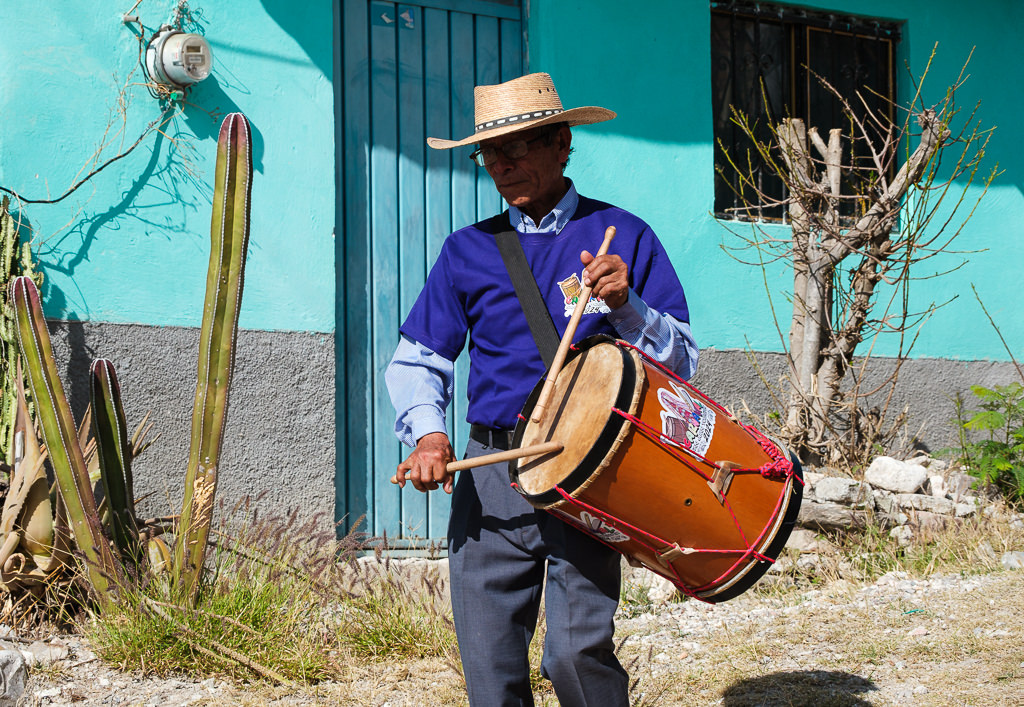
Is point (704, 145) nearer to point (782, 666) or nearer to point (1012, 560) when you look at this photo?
point (1012, 560)

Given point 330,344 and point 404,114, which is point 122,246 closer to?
point 330,344

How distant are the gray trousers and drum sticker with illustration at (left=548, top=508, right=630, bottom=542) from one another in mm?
99

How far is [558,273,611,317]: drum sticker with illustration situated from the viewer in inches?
104

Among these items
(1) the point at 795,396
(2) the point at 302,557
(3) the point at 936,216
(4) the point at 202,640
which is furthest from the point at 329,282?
(3) the point at 936,216

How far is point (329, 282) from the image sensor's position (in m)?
5.29

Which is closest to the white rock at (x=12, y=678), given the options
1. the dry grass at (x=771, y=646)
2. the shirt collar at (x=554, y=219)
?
A: the dry grass at (x=771, y=646)

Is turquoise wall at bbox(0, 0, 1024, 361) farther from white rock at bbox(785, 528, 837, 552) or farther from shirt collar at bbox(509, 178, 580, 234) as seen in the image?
shirt collar at bbox(509, 178, 580, 234)

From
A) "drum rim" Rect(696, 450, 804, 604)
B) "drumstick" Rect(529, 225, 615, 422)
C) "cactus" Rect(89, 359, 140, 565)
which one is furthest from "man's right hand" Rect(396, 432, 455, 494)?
"cactus" Rect(89, 359, 140, 565)

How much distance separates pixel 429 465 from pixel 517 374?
34cm

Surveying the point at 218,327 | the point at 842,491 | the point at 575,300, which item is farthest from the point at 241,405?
the point at 842,491

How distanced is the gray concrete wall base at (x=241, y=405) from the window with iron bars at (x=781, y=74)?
276cm

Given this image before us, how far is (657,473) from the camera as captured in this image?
2.40 metres

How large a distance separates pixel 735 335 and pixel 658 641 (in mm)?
2447

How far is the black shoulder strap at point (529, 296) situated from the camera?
102 inches
